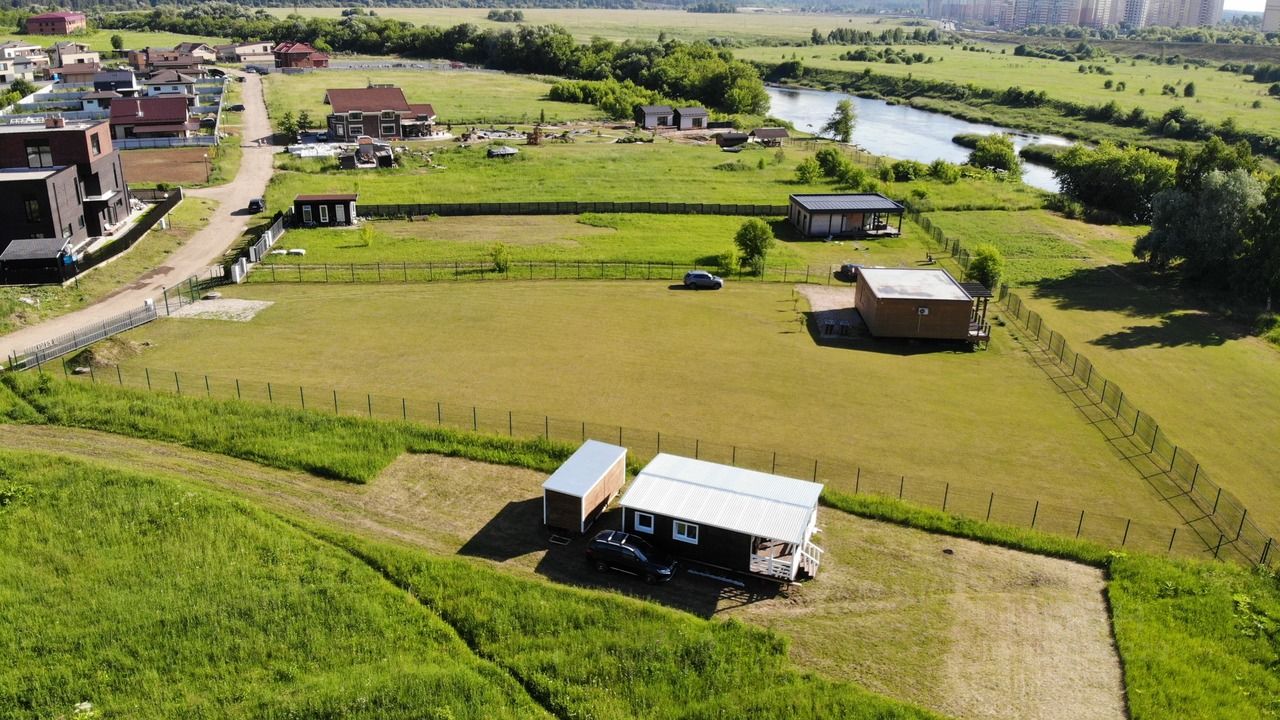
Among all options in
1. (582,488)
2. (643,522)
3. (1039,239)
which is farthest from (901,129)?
(643,522)

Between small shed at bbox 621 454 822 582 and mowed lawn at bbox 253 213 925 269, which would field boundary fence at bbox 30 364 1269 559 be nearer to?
small shed at bbox 621 454 822 582

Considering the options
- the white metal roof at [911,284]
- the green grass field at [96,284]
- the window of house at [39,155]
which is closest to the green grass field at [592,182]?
the green grass field at [96,284]

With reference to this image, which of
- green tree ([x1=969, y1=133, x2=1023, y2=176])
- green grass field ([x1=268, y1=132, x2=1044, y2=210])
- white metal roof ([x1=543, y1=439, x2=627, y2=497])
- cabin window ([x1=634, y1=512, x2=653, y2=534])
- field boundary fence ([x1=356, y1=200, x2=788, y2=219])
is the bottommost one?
cabin window ([x1=634, y1=512, x2=653, y2=534])

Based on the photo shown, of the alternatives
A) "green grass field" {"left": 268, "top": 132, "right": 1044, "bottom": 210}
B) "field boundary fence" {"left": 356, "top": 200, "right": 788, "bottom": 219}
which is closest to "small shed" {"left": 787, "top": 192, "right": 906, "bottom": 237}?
"field boundary fence" {"left": 356, "top": 200, "right": 788, "bottom": 219}

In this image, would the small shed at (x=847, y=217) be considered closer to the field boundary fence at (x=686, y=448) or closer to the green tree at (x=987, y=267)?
the green tree at (x=987, y=267)

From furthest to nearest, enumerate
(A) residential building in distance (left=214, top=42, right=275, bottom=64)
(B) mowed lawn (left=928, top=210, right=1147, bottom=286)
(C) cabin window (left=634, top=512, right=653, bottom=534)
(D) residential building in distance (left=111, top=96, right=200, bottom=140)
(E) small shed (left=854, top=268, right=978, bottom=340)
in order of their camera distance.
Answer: (A) residential building in distance (left=214, top=42, right=275, bottom=64)
(D) residential building in distance (left=111, top=96, right=200, bottom=140)
(B) mowed lawn (left=928, top=210, right=1147, bottom=286)
(E) small shed (left=854, top=268, right=978, bottom=340)
(C) cabin window (left=634, top=512, right=653, bottom=534)
